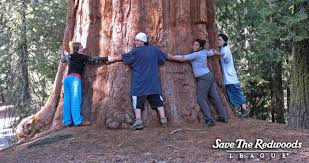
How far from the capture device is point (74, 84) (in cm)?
761

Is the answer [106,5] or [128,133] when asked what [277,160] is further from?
[106,5]

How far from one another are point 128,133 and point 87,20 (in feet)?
7.35

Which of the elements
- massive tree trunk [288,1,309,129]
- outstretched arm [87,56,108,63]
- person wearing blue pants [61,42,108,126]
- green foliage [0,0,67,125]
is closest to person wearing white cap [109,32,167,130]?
outstretched arm [87,56,108,63]

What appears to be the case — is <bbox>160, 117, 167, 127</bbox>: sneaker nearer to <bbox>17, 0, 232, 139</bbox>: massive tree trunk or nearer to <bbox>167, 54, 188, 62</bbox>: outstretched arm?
<bbox>17, 0, 232, 139</bbox>: massive tree trunk

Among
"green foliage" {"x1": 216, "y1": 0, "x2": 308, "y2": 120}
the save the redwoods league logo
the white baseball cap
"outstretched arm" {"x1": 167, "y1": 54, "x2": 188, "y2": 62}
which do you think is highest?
"green foliage" {"x1": 216, "y1": 0, "x2": 308, "y2": 120}

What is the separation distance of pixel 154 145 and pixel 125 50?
1.94 m

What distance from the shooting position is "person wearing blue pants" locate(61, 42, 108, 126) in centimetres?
757

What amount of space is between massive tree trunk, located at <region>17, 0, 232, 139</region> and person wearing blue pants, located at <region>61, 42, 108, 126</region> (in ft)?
0.48

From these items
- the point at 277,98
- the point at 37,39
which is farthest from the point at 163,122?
the point at 277,98

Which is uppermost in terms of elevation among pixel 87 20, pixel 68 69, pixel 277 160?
pixel 87 20

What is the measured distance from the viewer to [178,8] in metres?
7.86

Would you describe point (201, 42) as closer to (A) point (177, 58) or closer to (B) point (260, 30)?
(A) point (177, 58)

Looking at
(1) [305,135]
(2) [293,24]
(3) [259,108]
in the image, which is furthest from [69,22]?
(3) [259,108]

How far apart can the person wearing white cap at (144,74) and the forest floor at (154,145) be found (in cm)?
48
